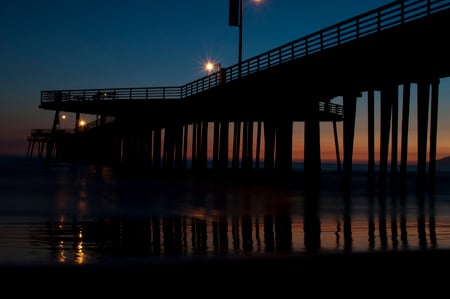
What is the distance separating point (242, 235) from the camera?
9.66 m

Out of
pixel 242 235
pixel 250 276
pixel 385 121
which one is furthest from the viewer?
pixel 385 121

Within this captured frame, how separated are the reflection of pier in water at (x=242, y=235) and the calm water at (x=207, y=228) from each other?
0.05 ft

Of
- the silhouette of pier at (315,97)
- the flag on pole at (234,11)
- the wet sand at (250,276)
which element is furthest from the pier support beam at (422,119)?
the flag on pole at (234,11)

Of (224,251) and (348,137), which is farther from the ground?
(348,137)

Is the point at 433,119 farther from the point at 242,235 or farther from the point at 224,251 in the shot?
the point at 224,251

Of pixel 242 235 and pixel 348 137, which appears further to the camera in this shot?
pixel 348 137

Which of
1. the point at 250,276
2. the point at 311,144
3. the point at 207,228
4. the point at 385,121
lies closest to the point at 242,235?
the point at 207,228

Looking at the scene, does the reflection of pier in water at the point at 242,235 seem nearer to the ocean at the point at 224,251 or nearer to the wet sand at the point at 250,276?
the ocean at the point at 224,251

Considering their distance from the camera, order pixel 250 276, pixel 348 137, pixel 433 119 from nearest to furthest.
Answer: pixel 250 276
pixel 433 119
pixel 348 137

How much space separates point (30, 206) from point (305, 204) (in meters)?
8.48

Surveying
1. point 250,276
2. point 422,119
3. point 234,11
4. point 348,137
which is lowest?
point 250,276

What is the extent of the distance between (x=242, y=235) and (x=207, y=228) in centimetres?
145

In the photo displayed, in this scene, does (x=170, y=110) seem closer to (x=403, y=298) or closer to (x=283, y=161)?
(x=283, y=161)

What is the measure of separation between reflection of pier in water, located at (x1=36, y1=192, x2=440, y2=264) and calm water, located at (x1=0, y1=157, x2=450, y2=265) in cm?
1
